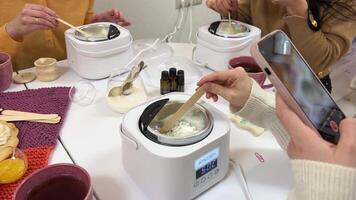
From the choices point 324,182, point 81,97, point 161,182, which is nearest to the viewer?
point 324,182

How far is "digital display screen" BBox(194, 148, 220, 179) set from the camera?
64 centimetres

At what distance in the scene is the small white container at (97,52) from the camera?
3.26 ft

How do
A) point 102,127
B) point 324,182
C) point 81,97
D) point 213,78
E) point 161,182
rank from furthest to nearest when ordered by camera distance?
point 81,97 < point 102,127 < point 213,78 < point 161,182 < point 324,182

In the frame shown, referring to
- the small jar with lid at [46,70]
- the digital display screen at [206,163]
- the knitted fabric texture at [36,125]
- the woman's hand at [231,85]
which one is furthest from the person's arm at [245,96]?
the small jar with lid at [46,70]

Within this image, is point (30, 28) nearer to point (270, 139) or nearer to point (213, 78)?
point (213, 78)

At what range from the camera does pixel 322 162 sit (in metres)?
0.47

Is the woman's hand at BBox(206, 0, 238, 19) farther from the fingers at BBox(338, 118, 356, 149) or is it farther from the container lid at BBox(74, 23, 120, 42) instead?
the fingers at BBox(338, 118, 356, 149)

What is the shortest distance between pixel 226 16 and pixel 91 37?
507 millimetres

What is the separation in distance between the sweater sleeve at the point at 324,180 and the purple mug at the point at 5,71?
2.58 feet

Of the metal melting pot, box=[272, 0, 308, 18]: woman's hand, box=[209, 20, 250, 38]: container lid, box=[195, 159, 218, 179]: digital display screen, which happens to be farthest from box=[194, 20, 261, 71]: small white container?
box=[195, 159, 218, 179]: digital display screen

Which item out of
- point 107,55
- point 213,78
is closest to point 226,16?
point 107,55

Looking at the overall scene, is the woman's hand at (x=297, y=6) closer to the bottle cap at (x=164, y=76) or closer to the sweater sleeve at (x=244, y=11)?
the sweater sleeve at (x=244, y=11)

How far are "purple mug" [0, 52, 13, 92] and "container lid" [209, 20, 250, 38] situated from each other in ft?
1.90

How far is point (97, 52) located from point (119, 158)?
36cm
